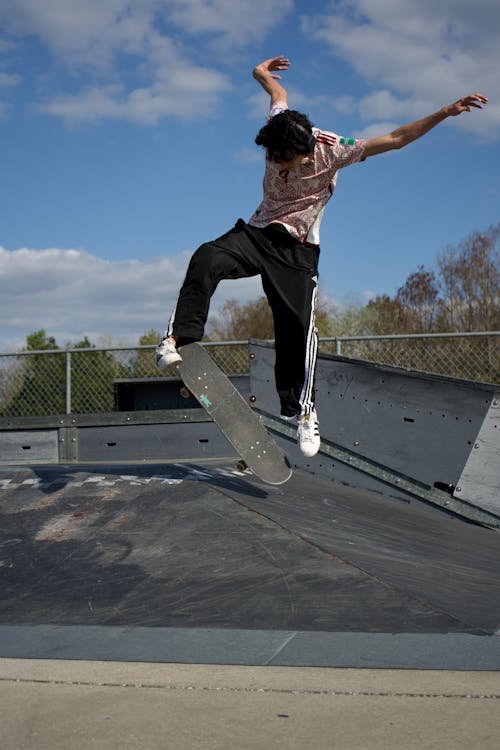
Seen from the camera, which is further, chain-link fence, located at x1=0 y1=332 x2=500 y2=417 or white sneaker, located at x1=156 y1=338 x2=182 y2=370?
chain-link fence, located at x1=0 y1=332 x2=500 y2=417

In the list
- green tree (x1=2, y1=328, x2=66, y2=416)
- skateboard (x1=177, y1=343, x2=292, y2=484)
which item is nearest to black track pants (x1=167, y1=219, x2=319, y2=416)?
skateboard (x1=177, y1=343, x2=292, y2=484)

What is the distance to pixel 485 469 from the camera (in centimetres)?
588

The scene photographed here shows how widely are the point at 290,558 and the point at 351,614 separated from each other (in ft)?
2.20

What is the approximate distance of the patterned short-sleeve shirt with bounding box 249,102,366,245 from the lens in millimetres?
4453

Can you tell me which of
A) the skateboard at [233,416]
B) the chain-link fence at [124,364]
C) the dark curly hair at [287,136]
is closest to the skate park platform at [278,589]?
the skateboard at [233,416]

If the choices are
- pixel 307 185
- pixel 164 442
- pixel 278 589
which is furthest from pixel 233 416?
pixel 164 442

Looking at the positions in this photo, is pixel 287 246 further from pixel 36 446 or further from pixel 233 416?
pixel 36 446

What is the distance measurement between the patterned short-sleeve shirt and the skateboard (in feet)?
3.34

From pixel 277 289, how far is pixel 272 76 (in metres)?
1.42

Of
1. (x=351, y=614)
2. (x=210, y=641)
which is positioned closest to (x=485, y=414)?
(x=351, y=614)

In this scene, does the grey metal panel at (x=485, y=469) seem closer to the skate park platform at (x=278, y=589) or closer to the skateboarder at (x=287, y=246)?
the skate park platform at (x=278, y=589)

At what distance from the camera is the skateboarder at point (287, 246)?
4.40 m

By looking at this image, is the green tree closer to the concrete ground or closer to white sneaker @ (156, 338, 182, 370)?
white sneaker @ (156, 338, 182, 370)

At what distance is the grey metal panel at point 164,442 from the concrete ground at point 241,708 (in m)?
5.60
